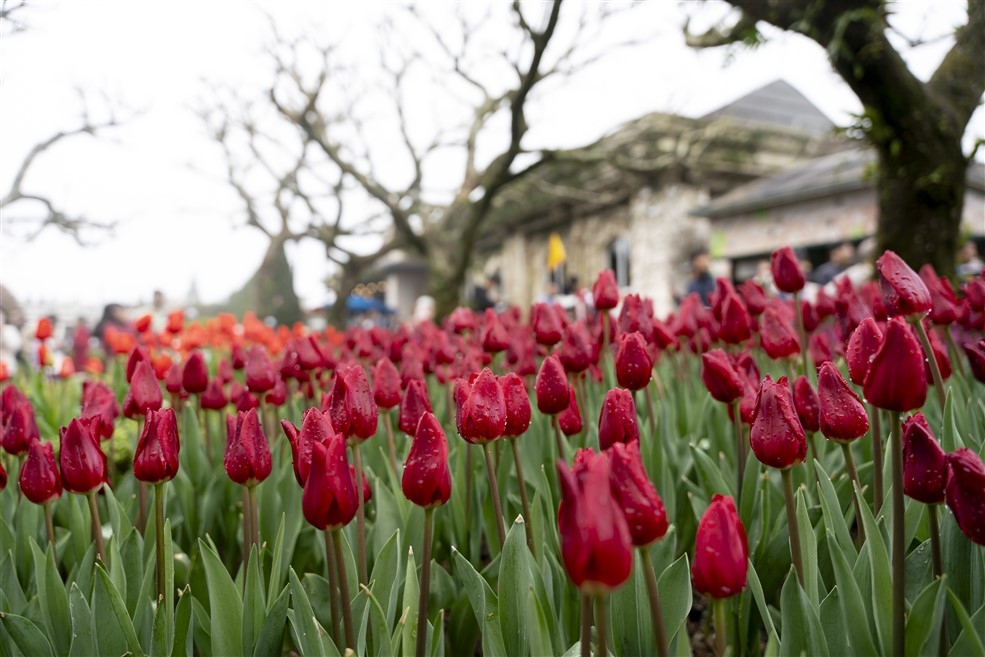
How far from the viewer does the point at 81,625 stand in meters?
1.15

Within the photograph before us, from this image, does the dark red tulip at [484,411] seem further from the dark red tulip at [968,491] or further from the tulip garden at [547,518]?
the dark red tulip at [968,491]

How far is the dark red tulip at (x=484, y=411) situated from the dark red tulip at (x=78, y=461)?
2.28 feet

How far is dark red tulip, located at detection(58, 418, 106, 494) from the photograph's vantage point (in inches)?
50.3

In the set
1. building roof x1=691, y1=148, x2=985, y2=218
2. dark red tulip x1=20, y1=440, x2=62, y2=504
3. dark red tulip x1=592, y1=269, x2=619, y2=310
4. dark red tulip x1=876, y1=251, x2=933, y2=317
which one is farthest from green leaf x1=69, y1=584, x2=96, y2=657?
building roof x1=691, y1=148, x2=985, y2=218

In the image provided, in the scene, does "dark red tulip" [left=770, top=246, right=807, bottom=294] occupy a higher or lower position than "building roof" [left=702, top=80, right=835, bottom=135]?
lower

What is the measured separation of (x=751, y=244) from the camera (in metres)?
16.0

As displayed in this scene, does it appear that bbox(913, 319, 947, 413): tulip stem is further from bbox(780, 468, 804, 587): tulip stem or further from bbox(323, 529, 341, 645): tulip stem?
bbox(323, 529, 341, 645): tulip stem

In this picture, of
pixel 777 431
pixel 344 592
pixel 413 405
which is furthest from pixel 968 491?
pixel 413 405

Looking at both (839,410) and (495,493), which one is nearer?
(839,410)

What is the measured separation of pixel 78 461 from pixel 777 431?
1.18 meters

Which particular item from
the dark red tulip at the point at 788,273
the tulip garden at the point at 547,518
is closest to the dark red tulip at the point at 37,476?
the tulip garden at the point at 547,518

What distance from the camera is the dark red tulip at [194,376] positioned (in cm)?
201

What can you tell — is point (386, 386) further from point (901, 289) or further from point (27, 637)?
point (901, 289)

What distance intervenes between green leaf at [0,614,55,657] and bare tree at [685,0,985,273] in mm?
4384
